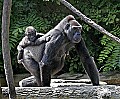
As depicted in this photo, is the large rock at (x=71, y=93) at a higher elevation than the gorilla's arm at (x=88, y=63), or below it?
below

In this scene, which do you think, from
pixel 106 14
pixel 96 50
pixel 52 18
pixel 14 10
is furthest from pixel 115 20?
pixel 14 10

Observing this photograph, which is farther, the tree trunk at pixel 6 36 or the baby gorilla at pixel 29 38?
the baby gorilla at pixel 29 38

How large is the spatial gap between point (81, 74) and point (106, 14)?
1.68 feet

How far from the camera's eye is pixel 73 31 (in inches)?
43.7

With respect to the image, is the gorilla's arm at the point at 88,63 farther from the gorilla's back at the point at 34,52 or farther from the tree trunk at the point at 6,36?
the tree trunk at the point at 6,36

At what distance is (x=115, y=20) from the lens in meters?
2.71

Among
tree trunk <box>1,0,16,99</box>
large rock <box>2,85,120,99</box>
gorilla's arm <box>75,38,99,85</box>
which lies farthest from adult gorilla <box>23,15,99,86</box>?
tree trunk <box>1,0,16,99</box>

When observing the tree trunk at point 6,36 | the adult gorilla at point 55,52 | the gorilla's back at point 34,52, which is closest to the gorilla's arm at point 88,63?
the adult gorilla at point 55,52

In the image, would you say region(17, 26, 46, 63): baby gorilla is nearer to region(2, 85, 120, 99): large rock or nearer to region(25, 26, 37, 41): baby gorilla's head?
region(25, 26, 37, 41): baby gorilla's head

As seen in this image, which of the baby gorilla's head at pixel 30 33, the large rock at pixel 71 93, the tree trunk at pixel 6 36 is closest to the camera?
the tree trunk at pixel 6 36

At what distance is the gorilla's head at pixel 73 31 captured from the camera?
1104 millimetres

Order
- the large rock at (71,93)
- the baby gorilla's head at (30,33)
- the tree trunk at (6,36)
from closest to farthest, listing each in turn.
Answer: the tree trunk at (6,36) → the large rock at (71,93) → the baby gorilla's head at (30,33)

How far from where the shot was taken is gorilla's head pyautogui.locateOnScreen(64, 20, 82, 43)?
1104mm

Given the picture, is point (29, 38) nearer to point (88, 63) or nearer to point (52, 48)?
point (52, 48)
